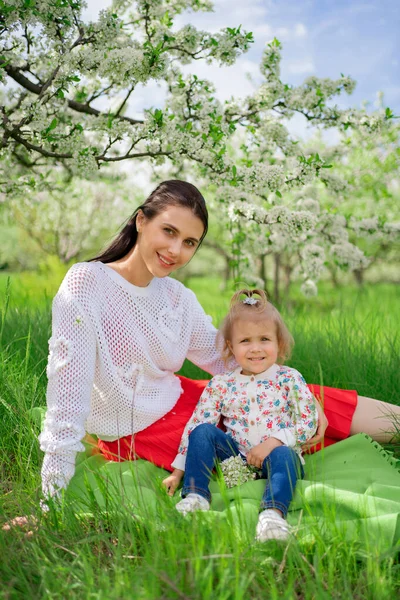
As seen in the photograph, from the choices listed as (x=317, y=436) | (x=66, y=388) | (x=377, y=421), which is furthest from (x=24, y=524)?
(x=377, y=421)

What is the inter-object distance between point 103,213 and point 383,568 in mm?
9475

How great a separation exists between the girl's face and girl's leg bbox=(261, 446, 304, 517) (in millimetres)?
405

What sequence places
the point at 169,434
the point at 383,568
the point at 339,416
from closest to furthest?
the point at 383,568 → the point at 169,434 → the point at 339,416

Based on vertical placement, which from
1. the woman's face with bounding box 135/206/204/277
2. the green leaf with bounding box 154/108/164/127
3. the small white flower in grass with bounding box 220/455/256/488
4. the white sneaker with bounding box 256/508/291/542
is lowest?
the white sneaker with bounding box 256/508/291/542

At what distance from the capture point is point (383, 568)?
1.65 meters

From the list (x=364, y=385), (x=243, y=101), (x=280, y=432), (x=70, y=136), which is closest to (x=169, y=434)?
(x=280, y=432)

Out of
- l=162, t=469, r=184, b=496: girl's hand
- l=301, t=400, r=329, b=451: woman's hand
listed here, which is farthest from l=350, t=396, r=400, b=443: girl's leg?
l=162, t=469, r=184, b=496: girl's hand

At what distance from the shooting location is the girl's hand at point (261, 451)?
89.4 inches

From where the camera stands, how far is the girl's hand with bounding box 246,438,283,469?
89.4 inches

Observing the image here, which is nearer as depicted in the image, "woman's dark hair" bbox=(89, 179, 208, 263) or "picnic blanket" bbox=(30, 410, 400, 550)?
"picnic blanket" bbox=(30, 410, 400, 550)

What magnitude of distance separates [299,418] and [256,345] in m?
0.35

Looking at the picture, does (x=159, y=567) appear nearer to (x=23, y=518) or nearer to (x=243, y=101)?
(x=23, y=518)

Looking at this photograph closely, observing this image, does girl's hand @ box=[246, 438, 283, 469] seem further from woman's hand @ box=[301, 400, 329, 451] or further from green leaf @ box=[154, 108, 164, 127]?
green leaf @ box=[154, 108, 164, 127]

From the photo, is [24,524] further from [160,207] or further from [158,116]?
[158,116]
